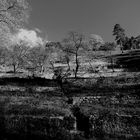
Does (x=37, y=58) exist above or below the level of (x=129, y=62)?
above

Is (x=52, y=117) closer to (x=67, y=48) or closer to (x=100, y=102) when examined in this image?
(x=100, y=102)

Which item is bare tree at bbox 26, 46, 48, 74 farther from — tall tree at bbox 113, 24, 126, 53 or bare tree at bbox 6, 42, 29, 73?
tall tree at bbox 113, 24, 126, 53

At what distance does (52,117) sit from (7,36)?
1470 cm

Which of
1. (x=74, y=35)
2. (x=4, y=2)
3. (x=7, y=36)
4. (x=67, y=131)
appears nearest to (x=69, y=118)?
(x=67, y=131)

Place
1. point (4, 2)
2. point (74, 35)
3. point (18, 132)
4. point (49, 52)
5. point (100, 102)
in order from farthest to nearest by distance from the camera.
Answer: point (49, 52) < point (74, 35) < point (4, 2) < point (100, 102) < point (18, 132)

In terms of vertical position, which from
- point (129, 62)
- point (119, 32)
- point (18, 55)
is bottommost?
point (129, 62)

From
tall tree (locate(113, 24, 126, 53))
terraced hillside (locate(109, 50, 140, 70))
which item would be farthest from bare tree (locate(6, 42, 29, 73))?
tall tree (locate(113, 24, 126, 53))

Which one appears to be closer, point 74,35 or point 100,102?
point 100,102

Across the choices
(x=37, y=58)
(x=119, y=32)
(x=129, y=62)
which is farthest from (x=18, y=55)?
(x=119, y=32)

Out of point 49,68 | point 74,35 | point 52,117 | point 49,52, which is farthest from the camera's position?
point 49,68

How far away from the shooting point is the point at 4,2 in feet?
65.0

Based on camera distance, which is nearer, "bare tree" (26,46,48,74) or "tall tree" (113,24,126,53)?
"bare tree" (26,46,48,74)

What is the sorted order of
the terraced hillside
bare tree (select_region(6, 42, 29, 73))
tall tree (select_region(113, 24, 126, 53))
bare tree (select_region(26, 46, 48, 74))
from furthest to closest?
1. tall tree (select_region(113, 24, 126, 53))
2. bare tree (select_region(26, 46, 48, 74))
3. bare tree (select_region(6, 42, 29, 73))
4. the terraced hillside

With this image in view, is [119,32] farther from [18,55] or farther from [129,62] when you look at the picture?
[18,55]
